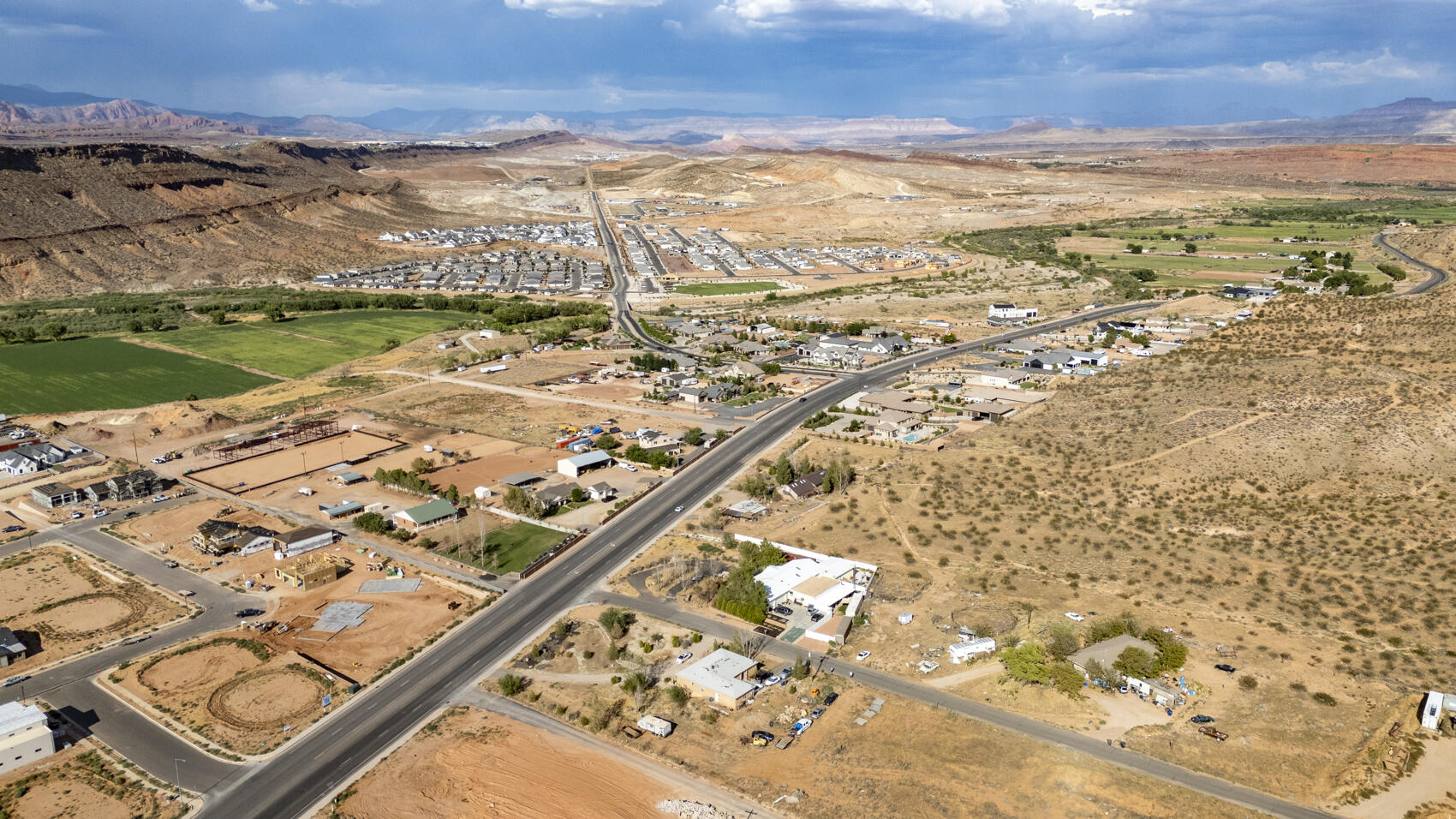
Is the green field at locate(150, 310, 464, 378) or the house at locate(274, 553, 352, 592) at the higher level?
the green field at locate(150, 310, 464, 378)

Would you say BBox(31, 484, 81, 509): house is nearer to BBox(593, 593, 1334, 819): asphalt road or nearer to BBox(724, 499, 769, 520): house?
BBox(593, 593, 1334, 819): asphalt road

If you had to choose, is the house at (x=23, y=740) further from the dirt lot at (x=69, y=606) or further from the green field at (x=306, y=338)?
the green field at (x=306, y=338)

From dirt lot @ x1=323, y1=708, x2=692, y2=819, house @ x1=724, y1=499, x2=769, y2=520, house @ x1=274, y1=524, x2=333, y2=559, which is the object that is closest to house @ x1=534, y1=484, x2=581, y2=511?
house @ x1=724, y1=499, x2=769, y2=520

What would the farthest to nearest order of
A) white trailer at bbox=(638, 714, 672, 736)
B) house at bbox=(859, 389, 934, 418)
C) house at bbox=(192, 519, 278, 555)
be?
house at bbox=(859, 389, 934, 418) → house at bbox=(192, 519, 278, 555) → white trailer at bbox=(638, 714, 672, 736)

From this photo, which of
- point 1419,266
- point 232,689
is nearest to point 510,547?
point 232,689

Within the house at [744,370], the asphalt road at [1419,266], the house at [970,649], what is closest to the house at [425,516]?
the house at [970,649]

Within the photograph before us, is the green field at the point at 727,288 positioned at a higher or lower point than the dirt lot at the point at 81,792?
higher
